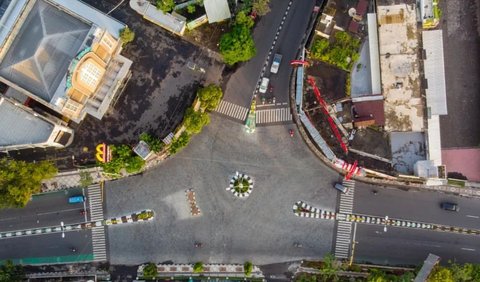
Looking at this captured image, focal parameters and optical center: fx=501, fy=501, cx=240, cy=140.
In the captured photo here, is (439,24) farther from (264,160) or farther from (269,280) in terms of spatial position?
(269,280)

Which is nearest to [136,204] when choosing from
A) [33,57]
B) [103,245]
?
[103,245]

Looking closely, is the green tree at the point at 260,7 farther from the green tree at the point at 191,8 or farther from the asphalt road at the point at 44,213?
the asphalt road at the point at 44,213

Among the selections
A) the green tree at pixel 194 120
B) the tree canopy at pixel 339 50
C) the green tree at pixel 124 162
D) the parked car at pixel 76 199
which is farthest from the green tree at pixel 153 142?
the tree canopy at pixel 339 50

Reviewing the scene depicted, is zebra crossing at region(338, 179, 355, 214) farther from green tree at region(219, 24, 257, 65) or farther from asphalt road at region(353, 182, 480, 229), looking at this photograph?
green tree at region(219, 24, 257, 65)

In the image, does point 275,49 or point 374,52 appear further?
point 275,49

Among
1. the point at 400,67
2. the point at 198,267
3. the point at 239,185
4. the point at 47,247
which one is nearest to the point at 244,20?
the point at 400,67

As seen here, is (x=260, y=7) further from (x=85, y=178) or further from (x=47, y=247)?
(x=47, y=247)
